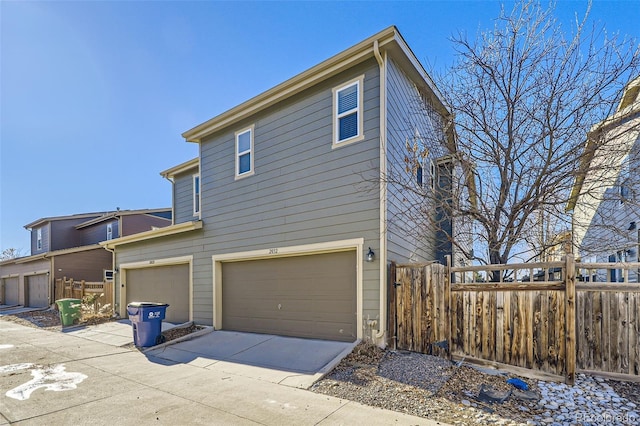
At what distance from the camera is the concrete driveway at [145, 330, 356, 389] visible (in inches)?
226

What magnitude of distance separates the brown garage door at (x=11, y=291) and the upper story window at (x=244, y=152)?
21.9 metres

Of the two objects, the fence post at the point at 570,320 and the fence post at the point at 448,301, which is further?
the fence post at the point at 448,301

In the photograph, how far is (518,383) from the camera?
466 centimetres

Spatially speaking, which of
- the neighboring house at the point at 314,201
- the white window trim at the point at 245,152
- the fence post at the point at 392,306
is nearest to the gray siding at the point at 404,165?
the neighboring house at the point at 314,201

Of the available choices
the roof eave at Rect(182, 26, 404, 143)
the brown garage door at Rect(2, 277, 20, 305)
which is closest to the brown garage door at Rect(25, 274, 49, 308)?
the brown garage door at Rect(2, 277, 20, 305)

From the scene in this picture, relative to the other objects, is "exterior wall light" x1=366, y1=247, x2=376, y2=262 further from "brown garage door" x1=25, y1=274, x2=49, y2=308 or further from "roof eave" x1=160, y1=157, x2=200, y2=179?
"brown garage door" x1=25, y1=274, x2=49, y2=308

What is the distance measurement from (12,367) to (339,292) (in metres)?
6.61

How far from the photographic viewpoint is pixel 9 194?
18406 millimetres

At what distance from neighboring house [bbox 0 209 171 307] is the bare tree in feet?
63.6

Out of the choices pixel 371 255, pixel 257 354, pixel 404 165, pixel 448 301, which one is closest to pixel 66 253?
pixel 257 354

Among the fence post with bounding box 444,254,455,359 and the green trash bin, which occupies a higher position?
the fence post with bounding box 444,254,455,359

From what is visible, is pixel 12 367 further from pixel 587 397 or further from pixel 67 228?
pixel 67 228

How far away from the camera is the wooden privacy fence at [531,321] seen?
4676 millimetres

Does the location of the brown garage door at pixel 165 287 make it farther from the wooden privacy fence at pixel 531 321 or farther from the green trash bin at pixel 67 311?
the wooden privacy fence at pixel 531 321
